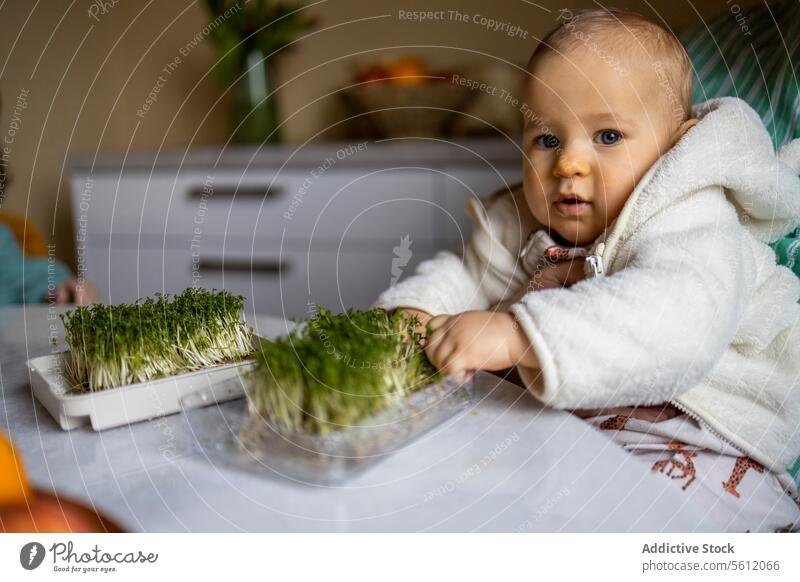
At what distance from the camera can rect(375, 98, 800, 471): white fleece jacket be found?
486mm

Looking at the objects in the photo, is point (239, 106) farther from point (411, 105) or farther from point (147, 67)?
point (411, 105)

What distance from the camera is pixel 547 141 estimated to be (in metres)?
0.63

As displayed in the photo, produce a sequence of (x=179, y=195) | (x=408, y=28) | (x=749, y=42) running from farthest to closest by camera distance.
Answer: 1. (x=179, y=195)
2. (x=408, y=28)
3. (x=749, y=42)

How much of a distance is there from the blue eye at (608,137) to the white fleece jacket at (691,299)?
1.6 inches

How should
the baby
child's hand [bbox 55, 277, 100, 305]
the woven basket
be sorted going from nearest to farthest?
the baby < child's hand [bbox 55, 277, 100, 305] < the woven basket

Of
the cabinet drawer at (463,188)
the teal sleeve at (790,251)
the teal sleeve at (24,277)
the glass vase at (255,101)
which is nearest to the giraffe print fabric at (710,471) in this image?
the teal sleeve at (790,251)

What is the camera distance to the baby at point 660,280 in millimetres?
490

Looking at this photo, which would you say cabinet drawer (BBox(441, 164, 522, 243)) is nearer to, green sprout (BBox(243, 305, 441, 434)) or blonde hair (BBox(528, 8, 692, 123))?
blonde hair (BBox(528, 8, 692, 123))

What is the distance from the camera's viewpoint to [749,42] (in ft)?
2.72

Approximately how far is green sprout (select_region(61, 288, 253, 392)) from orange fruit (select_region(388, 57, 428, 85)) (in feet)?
3.10

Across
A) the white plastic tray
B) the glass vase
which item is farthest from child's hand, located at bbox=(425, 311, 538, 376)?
the glass vase
